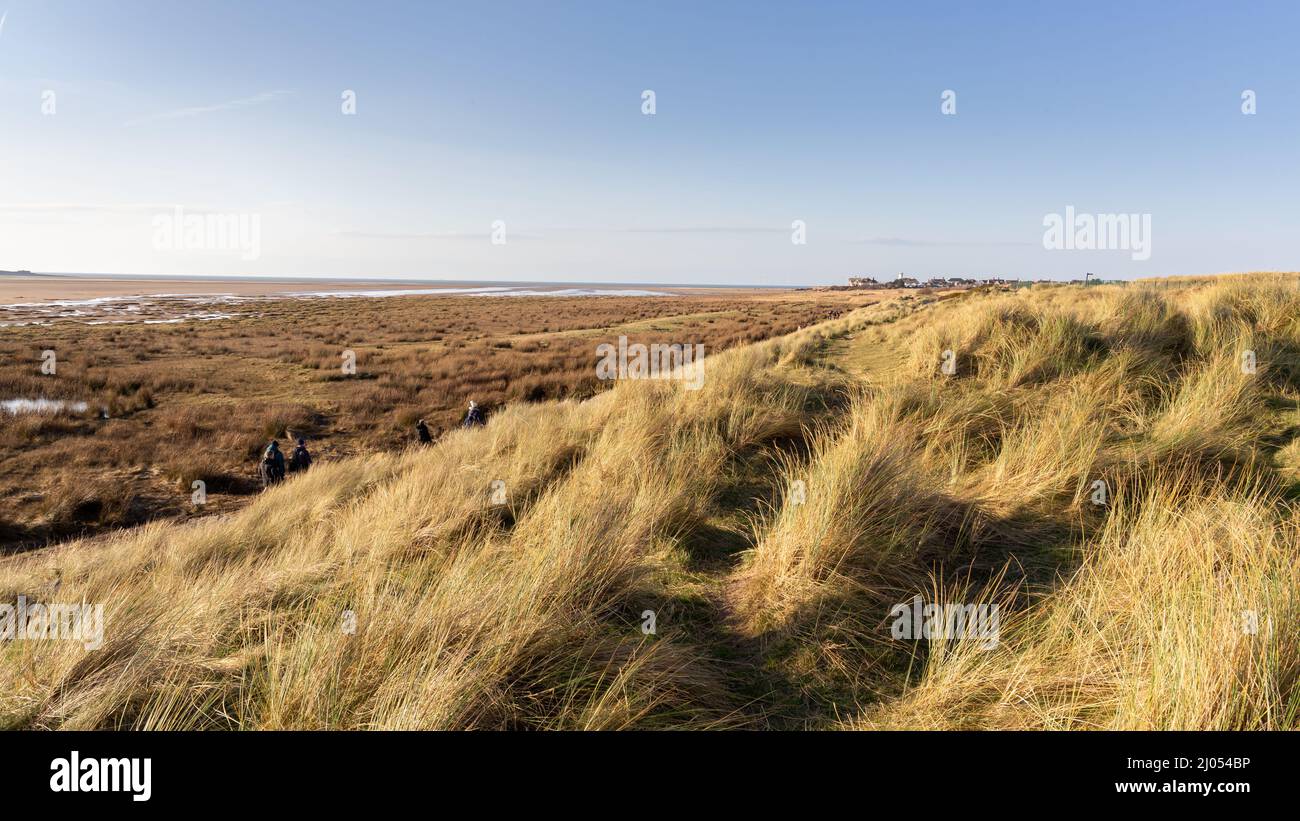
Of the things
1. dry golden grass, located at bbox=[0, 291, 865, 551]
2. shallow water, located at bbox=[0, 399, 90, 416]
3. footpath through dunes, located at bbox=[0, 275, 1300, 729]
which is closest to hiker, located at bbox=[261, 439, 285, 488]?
dry golden grass, located at bbox=[0, 291, 865, 551]

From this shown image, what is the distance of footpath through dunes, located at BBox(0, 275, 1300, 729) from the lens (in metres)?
2.09

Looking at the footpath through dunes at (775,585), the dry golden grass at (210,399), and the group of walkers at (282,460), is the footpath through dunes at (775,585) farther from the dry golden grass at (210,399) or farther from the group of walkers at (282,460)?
the dry golden grass at (210,399)

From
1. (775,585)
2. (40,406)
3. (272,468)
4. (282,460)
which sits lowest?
(272,468)

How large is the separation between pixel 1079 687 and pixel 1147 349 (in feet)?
21.8

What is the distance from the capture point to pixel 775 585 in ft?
10.1

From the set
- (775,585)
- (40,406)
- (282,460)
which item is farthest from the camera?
(40,406)

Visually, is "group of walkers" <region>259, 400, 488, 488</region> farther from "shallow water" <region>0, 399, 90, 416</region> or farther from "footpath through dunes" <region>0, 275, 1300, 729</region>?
"shallow water" <region>0, 399, 90, 416</region>

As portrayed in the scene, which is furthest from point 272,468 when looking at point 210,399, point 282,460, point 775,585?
point 210,399

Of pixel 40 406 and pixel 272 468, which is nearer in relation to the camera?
pixel 272 468

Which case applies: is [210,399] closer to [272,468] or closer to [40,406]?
[40,406]

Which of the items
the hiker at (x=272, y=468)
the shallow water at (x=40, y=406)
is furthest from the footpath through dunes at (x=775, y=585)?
the shallow water at (x=40, y=406)

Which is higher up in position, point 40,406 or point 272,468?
point 40,406
